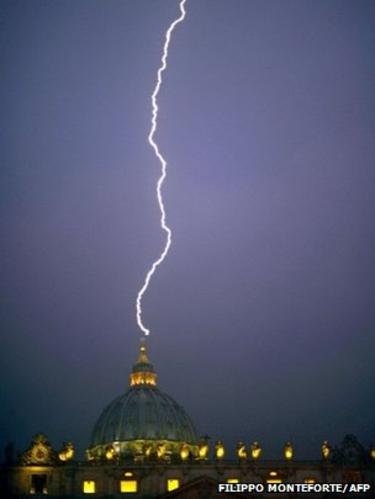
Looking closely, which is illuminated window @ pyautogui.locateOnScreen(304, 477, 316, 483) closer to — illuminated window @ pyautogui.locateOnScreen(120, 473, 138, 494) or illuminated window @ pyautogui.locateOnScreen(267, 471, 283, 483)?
illuminated window @ pyautogui.locateOnScreen(267, 471, 283, 483)

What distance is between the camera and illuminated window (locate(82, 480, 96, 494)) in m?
86.1

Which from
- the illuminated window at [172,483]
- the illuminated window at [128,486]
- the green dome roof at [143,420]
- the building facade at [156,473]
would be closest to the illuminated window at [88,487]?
→ the building facade at [156,473]

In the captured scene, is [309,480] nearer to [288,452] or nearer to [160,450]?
[288,452]

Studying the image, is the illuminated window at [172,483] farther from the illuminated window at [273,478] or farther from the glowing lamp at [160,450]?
the glowing lamp at [160,450]

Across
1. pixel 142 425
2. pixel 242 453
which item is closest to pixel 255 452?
pixel 242 453

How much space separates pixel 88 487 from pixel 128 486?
4469 millimetres

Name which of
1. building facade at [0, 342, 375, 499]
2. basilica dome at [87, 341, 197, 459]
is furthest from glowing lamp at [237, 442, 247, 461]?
basilica dome at [87, 341, 197, 459]

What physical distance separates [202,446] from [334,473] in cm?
1630

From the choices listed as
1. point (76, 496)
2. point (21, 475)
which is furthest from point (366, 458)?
point (21, 475)

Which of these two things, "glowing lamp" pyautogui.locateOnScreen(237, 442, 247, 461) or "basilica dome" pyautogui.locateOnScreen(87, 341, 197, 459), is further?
"basilica dome" pyautogui.locateOnScreen(87, 341, 197, 459)

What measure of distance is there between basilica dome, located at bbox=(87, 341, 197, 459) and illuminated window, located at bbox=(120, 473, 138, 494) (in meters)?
24.4

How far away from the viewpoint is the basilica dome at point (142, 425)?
385 feet

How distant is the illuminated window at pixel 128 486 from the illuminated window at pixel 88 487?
10.4 feet

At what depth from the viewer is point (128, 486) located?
8644 centimetres
